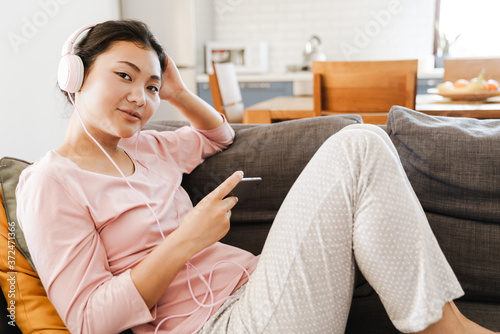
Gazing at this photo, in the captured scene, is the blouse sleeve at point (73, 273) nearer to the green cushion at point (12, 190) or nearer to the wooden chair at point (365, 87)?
the green cushion at point (12, 190)

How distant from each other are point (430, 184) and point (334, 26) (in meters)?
3.51

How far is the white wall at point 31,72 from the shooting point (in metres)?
2.62

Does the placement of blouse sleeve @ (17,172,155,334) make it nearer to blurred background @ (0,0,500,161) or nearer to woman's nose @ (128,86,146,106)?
woman's nose @ (128,86,146,106)

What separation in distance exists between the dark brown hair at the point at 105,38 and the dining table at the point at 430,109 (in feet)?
3.66

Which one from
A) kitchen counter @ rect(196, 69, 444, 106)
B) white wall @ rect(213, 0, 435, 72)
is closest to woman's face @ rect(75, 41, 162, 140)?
kitchen counter @ rect(196, 69, 444, 106)

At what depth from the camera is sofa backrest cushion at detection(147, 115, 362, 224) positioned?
1.45 meters

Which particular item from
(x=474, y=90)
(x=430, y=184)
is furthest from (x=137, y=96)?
(x=474, y=90)

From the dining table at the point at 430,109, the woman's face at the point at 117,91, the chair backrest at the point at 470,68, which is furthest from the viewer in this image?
the chair backrest at the point at 470,68

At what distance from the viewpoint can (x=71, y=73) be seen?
1071mm

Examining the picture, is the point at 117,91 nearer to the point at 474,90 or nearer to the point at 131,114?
the point at 131,114

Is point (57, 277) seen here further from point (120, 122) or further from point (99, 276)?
point (120, 122)

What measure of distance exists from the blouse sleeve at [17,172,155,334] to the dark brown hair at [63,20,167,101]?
1.12 feet

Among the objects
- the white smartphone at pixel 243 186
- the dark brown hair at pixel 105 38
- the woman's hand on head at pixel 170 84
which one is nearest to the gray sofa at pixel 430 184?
the woman's hand on head at pixel 170 84

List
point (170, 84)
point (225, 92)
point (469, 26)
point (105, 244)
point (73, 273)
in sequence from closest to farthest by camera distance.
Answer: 1. point (73, 273)
2. point (105, 244)
3. point (170, 84)
4. point (225, 92)
5. point (469, 26)
